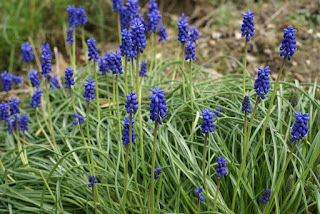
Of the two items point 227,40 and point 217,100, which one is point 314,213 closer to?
point 217,100

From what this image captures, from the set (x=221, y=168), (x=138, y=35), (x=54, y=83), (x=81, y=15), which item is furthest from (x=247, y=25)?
(x=54, y=83)

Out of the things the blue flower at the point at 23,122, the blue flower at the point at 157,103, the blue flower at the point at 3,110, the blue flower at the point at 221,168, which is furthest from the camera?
the blue flower at the point at 23,122

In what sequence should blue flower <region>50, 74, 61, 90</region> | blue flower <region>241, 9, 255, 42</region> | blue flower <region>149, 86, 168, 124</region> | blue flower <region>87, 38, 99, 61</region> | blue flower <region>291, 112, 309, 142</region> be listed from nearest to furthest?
1. blue flower <region>149, 86, 168, 124</region>
2. blue flower <region>291, 112, 309, 142</region>
3. blue flower <region>241, 9, 255, 42</region>
4. blue flower <region>87, 38, 99, 61</region>
5. blue flower <region>50, 74, 61, 90</region>

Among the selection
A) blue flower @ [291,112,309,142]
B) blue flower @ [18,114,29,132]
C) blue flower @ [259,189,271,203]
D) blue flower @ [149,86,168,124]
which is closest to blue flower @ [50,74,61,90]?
blue flower @ [18,114,29,132]

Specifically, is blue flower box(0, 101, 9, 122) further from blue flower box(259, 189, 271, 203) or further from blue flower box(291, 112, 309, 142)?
blue flower box(291, 112, 309, 142)

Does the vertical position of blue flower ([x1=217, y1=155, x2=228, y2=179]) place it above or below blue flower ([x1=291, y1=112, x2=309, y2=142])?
below

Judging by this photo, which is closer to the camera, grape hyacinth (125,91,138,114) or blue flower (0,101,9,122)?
grape hyacinth (125,91,138,114)

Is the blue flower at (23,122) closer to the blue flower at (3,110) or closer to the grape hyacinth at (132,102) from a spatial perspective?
the blue flower at (3,110)

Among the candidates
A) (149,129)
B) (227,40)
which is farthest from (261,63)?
(149,129)

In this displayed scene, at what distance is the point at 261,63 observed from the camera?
577cm

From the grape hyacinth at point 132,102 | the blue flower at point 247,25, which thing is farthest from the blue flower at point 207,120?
the blue flower at point 247,25

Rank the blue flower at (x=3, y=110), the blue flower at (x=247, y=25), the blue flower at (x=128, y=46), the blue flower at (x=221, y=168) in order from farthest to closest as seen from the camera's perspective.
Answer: the blue flower at (x=3, y=110) < the blue flower at (x=247, y=25) < the blue flower at (x=128, y=46) < the blue flower at (x=221, y=168)

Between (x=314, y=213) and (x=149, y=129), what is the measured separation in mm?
1689

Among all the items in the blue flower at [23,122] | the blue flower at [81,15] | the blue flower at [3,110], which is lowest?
the blue flower at [23,122]
